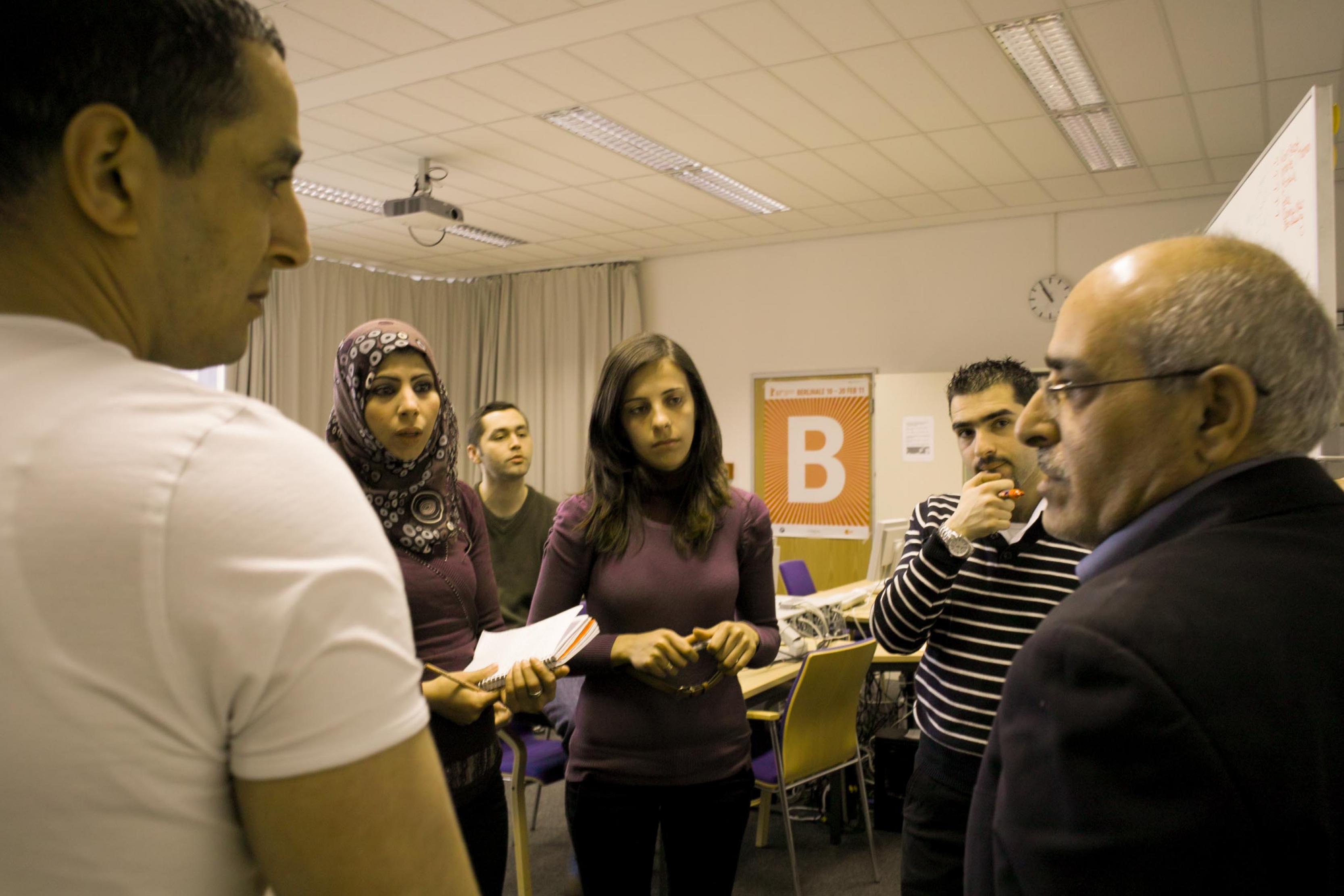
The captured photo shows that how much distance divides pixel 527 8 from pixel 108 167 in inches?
135

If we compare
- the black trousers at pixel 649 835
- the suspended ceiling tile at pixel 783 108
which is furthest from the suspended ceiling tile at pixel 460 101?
the black trousers at pixel 649 835

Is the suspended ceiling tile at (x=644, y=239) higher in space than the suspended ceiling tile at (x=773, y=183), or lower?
higher

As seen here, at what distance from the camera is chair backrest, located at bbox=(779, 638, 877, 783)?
3.11 metres

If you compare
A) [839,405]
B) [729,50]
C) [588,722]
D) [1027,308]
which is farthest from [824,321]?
[588,722]

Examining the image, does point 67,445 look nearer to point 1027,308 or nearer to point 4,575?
point 4,575

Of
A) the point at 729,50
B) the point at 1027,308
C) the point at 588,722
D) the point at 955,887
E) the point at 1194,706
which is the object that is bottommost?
the point at 955,887

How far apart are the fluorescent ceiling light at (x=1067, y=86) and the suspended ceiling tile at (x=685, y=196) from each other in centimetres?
195

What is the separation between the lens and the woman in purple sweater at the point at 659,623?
1782 millimetres

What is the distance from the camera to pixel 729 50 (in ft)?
12.8

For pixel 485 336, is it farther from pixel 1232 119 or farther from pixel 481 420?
pixel 1232 119

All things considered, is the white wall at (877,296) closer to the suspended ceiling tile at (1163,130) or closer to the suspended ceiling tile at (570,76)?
the suspended ceiling tile at (1163,130)

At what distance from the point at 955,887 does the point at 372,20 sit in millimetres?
3644

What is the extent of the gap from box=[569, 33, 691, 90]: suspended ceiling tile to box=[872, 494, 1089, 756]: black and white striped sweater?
2.78 metres

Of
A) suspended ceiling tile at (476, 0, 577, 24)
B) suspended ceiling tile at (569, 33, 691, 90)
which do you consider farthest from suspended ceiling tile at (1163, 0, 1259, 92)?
suspended ceiling tile at (476, 0, 577, 24)
